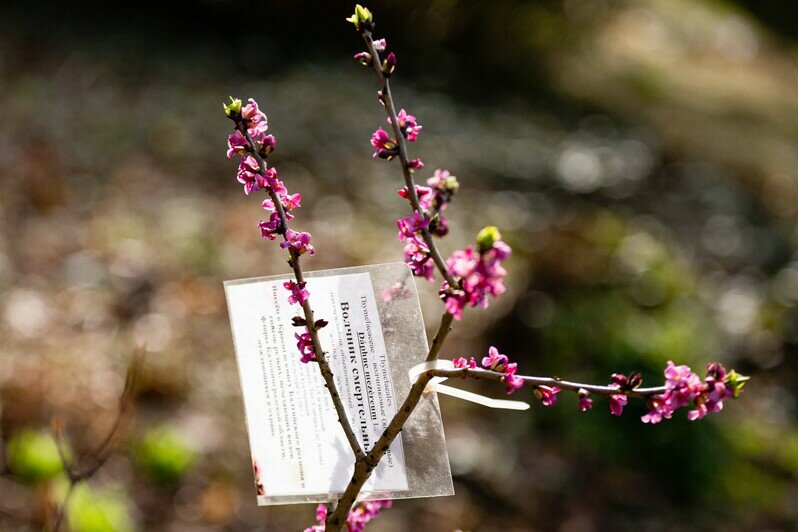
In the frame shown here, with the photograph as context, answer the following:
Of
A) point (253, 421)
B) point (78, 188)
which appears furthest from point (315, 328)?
point (78, 188)

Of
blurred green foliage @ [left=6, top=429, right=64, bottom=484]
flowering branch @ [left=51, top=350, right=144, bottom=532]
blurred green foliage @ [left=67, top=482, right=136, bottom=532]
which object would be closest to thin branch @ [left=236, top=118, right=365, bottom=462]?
flowering branch @ [left=51, top=350, right=144, bottom=532]

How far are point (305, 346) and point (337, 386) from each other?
101 millimetres

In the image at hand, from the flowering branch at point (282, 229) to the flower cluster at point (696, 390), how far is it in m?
0.38

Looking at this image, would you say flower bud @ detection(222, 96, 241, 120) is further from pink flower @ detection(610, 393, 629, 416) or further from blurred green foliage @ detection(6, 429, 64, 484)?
blurred green foliage @ detection(6, 429, 64, 484)

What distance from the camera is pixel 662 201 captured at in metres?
5.12

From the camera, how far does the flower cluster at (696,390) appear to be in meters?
0.90

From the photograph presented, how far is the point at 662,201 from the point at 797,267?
90 centimetres

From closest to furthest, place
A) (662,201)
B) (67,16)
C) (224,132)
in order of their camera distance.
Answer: (224,132), (662,201), (67,16)

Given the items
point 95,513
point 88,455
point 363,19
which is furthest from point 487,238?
point 88,455

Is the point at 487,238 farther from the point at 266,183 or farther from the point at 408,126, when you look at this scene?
the point at 266,183

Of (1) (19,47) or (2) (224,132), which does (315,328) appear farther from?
(1) (19,47)

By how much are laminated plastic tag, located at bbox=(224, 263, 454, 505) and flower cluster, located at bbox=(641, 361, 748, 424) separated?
0.99 ft

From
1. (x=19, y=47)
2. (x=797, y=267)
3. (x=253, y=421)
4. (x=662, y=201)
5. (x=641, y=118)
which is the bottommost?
(x=253, y=421)

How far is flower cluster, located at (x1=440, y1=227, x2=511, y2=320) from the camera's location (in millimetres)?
776
